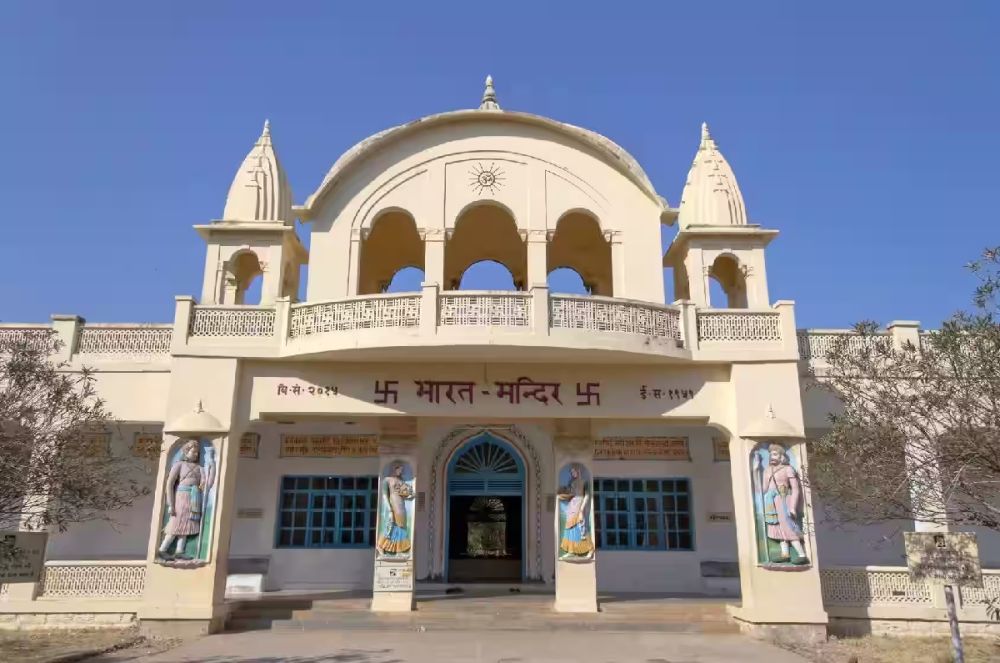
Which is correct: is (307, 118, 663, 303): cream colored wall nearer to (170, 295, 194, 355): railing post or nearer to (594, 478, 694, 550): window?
(170, 295, 194, 355): railing post

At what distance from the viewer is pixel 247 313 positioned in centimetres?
1114

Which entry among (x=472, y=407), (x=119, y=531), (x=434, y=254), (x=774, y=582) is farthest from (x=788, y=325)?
(x=119, y=531)

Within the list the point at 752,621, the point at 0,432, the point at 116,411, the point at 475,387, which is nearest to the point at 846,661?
the point at 752,621

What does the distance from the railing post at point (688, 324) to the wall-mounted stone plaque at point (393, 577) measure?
5492 mm

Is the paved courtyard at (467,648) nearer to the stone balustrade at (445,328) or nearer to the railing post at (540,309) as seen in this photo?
the stone balustrade at (445,328)

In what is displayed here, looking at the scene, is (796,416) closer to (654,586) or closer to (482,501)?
(654,586)

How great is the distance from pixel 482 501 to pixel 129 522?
720 centimetres

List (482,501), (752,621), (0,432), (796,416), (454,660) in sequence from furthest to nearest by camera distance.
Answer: (482,501) < (796,416) < (752,621) < (454,660) < (0,432)

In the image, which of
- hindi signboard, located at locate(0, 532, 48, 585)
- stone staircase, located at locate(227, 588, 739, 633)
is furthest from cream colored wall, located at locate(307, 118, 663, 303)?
hindi signboard, located at locate(0, 532, 48, 585)

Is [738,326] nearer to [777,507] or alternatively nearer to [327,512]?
[777,507]

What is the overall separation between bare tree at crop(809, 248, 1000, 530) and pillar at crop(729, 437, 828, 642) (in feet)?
4.78

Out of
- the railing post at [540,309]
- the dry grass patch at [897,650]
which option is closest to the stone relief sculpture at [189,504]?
the railing post at [540,309]

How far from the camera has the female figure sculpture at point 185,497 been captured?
1024 cm

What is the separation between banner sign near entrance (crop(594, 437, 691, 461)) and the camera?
13.5 meters
